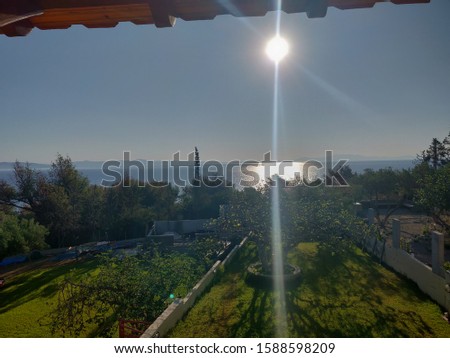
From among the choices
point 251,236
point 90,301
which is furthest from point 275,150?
point 90,301

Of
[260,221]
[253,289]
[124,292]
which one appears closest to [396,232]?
[260,221]

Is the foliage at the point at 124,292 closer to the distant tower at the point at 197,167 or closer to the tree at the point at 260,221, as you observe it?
the tree at the point at 260,221

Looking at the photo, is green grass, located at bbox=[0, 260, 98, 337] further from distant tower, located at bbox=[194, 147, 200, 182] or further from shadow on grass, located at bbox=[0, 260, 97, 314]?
distant tower, located at bbox=[194, 147, 200, 182]

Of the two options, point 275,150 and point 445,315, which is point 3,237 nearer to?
point 275,150

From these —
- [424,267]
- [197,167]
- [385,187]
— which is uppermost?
[197,167]

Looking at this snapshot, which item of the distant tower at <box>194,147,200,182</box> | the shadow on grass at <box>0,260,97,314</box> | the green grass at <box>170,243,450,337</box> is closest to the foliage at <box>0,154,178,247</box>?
the distant tower at <box>194,147,200,182</box>

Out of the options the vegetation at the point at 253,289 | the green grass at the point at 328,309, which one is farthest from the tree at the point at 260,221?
the green grass at the point at 328,309
